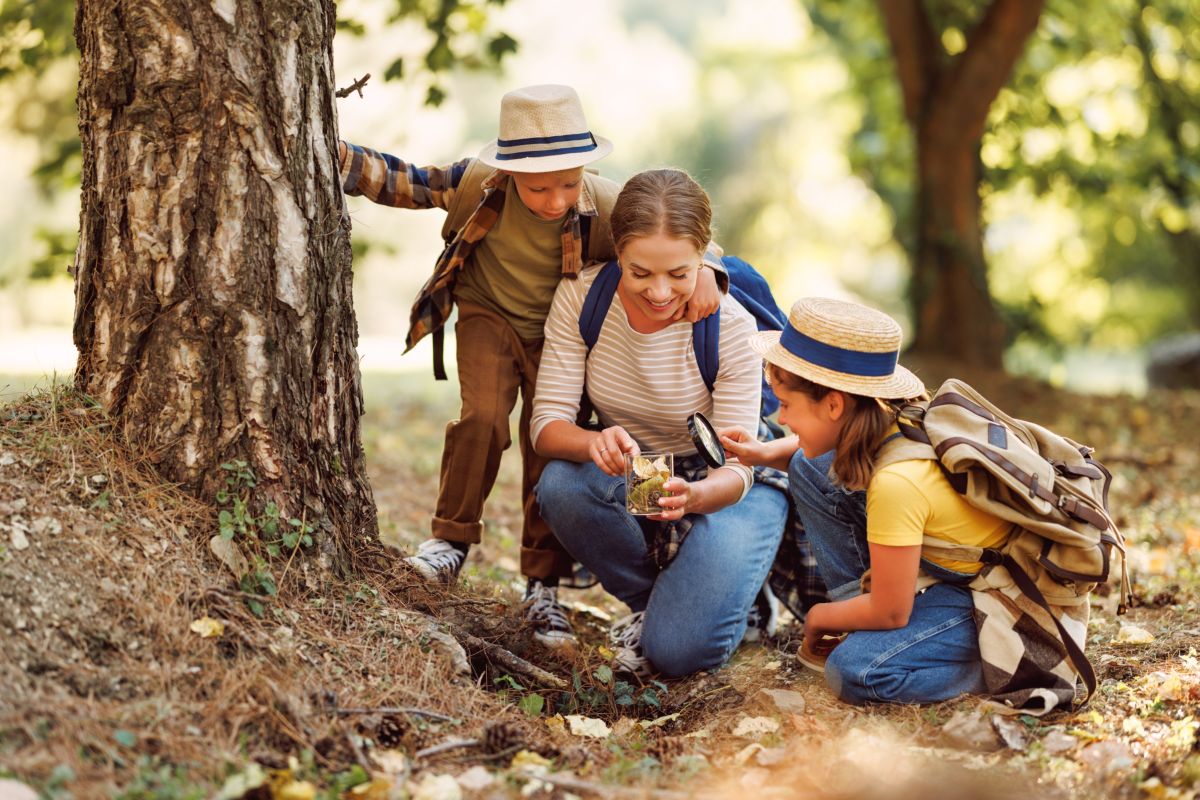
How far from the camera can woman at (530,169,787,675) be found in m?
3.29

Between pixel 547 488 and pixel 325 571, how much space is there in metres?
0.85

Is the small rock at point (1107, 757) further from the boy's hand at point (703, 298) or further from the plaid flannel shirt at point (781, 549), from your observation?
the boy's hand at point (703, 298)

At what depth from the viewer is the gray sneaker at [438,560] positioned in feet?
11.4

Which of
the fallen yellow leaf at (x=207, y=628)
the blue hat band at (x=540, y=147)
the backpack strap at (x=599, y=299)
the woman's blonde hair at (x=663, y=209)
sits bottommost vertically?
the fallen yellow leaf at (x=207, y=628)

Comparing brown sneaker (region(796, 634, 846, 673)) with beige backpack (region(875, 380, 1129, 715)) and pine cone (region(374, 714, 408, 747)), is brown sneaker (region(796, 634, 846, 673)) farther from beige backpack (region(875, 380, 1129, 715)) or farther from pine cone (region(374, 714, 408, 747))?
pine cone (region(374, 714, 408, 747))

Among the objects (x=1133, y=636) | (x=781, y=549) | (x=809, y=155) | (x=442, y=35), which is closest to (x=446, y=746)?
(x=781, y=549)

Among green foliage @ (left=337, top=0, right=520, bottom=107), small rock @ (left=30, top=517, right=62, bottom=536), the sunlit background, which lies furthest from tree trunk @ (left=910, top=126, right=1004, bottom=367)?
small rock @ (left=30, top=517, right=62, bottom=536)

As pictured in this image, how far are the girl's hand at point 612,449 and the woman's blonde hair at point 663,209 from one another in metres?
0.58

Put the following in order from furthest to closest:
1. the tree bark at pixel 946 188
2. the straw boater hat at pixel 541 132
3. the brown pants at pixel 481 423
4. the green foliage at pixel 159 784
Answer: the tree bark at pixel 946 188 → the brown pants at pixel 481 423 → the straw boater hat at pixel 541 132 → the green foliage at pixel 159 784

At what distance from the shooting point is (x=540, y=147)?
3.41 meters

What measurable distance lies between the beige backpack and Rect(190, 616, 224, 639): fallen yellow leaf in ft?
5.80

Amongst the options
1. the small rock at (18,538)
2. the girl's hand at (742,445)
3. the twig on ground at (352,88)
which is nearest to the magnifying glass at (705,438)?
the girl's hand at (742,445)

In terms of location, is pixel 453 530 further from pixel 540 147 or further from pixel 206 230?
pixel 206 230

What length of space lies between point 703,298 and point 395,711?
1581 mm
